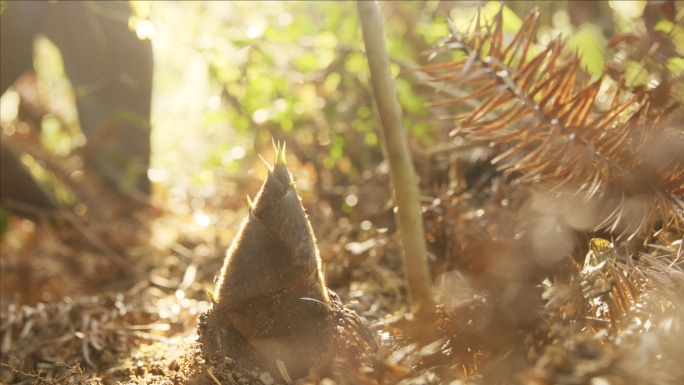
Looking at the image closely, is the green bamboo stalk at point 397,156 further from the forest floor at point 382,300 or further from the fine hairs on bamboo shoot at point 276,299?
the fine hairs on bamboo shoot at point 276,299

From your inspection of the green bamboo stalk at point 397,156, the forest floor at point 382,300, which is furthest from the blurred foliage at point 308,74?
the green bamboo stalk at point 397,156

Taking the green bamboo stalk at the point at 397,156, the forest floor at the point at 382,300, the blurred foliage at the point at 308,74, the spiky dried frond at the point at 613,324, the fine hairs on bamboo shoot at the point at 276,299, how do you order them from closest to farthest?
the spiky dried frond at the point at 613,324 → the forest floor at the point at 382,300 → the fine hairs on bamboo shoot at the point at 276,299 → the green bamboo stalk at the point at 397,156 → the blurred foliage at the point at 308,74

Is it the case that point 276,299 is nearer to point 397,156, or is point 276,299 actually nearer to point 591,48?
point 397,156

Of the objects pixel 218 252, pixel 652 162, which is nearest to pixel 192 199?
pixel 218 252

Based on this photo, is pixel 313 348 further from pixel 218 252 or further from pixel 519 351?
pixel 218 252

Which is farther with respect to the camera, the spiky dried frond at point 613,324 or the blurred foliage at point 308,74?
the blurred foliage at point 308,74

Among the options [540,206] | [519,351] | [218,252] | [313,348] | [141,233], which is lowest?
[519,351]
